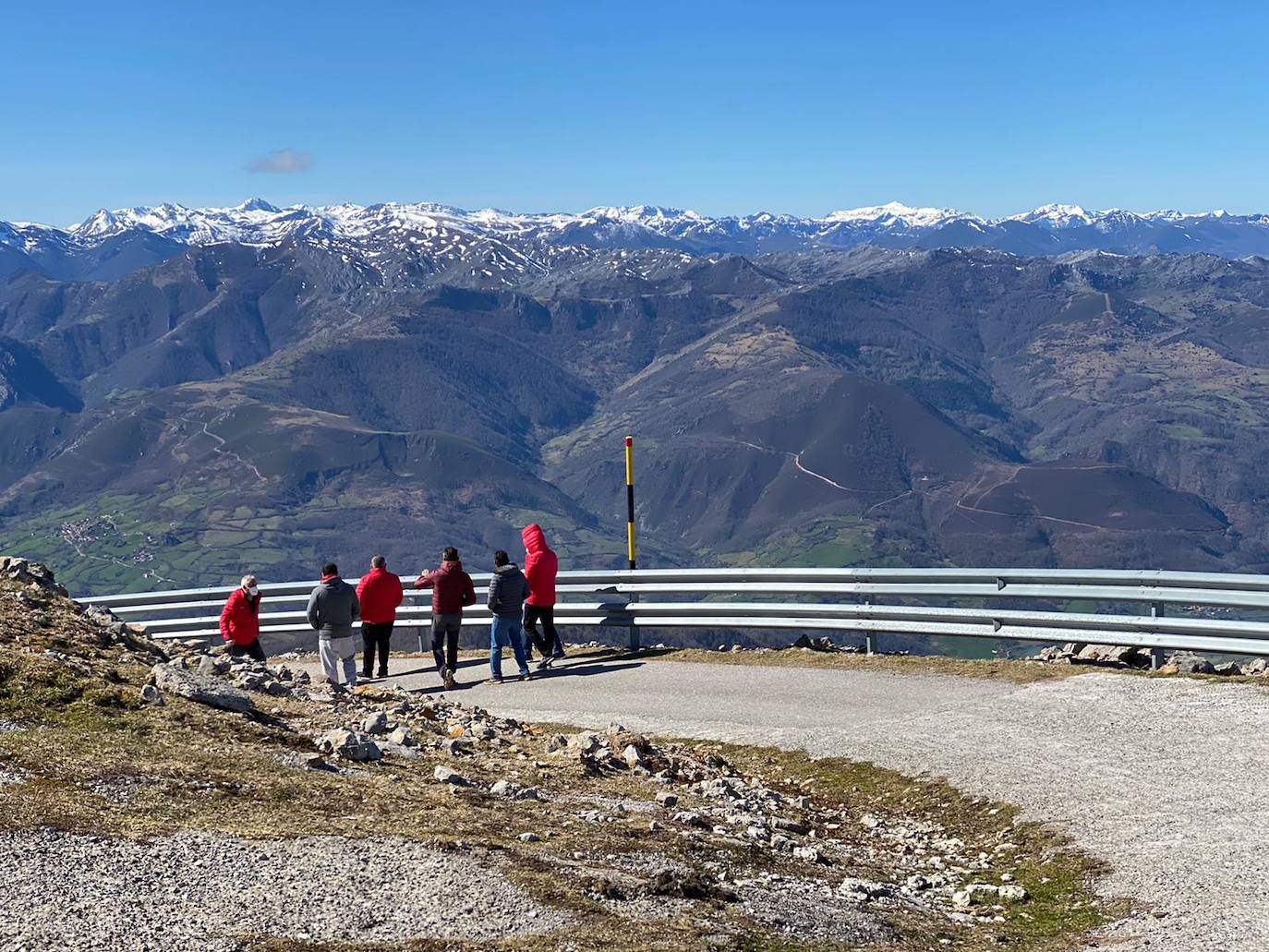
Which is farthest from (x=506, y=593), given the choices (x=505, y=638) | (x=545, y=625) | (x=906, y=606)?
(x=906, y=606)

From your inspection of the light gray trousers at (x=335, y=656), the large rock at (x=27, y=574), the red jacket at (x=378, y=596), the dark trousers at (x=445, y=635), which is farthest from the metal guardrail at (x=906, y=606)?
the large rock at (x=27, y=574)

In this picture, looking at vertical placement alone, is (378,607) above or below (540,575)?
below

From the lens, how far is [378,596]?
19562 millimetres

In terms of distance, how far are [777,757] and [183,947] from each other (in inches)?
327

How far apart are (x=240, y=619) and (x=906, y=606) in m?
9.60

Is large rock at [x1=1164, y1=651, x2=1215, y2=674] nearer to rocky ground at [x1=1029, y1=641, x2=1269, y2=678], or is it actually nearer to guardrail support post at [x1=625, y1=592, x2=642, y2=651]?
rocky ground at [x1=1029, y1=641, x2=1269, y2=678]

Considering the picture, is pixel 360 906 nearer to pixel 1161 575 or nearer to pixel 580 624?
pixel 1161 575

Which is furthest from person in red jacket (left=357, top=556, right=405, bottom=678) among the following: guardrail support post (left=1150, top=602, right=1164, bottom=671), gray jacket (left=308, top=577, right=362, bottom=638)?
guardrail support post (left=1150, top=602, right=1164, bottom=671)

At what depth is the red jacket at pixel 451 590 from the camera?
20062 mm

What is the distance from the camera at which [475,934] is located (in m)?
6.58

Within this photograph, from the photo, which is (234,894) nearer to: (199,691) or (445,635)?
(199,691)

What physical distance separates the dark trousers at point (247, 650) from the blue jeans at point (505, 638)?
3.23 metres

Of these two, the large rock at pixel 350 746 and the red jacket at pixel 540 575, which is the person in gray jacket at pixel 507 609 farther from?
the large rock at pixel 350 746

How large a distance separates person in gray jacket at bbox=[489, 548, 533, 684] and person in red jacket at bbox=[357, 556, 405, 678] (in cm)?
139
